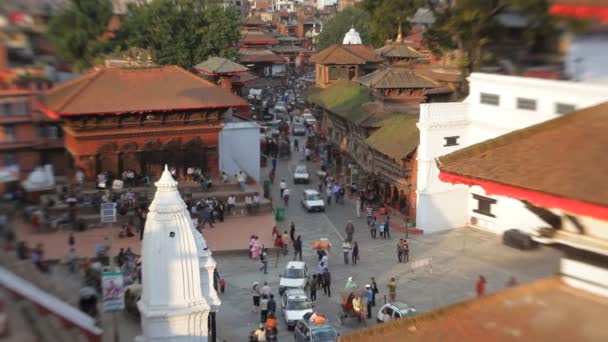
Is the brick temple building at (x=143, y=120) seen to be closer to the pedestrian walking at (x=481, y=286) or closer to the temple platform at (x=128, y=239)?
the temple platform at (x=128, y=239)

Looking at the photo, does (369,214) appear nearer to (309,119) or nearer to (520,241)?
(520,241)

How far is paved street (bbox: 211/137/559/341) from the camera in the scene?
152 inches

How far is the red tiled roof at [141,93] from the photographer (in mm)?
22750

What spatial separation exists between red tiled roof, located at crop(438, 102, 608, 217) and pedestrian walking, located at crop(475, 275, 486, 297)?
0.56 metres

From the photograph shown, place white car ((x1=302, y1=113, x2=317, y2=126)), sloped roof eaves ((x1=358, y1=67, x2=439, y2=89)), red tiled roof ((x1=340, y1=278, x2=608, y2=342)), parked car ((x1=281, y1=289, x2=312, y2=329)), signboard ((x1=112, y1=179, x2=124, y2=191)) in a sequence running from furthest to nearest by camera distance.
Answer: white car ((x1=302, y1=113, x2=317, y2=126)), sloped roof eaves ((x1=358, y1=67, x2=439, y2=89)), signboard ((x1=112, y1=179, x2=124, y2=191)), parked car ((x1=281, y1=289, x2=312, y2=329)), red tiled roof ((x1=340, y1=278, x2=608, y2=342))

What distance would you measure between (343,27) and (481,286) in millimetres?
62098

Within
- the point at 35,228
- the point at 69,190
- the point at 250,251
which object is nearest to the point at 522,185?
the point at 250,251

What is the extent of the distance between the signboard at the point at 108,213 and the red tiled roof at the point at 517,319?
17.3m

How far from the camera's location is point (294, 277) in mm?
16875

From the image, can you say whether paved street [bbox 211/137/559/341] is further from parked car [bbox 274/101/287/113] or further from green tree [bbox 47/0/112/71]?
parked car [bbox 274/101/287/113]

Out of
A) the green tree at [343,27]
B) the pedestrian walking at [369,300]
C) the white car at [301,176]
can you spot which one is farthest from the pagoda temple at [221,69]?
the green tree at [343,27]

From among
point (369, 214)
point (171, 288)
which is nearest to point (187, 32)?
point (369, 214)

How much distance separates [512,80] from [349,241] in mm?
16355

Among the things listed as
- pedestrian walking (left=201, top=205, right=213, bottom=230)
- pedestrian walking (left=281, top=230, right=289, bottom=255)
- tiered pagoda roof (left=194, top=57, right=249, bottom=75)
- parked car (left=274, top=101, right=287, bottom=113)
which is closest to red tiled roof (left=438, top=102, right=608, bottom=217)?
pedestrian walking (left=281, top=230, right=289, bottom=255)
